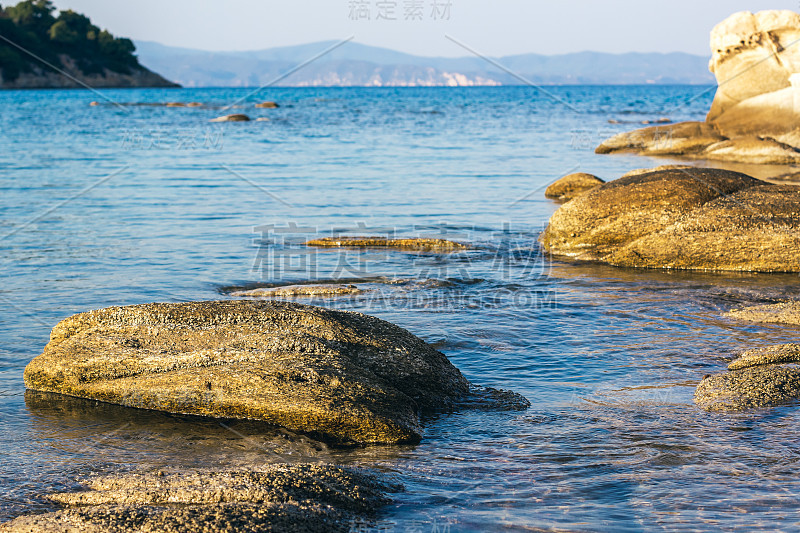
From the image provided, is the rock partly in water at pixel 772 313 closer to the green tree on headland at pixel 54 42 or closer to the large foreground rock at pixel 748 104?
the large foreground rock at pixel 748 104

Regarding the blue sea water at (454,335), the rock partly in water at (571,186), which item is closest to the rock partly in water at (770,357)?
the blue sea water at (454,335)

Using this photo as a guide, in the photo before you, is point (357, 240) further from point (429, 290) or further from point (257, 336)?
point (257, 336)

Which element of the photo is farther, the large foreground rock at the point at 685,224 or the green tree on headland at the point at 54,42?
the green tree on headland at the point at 54,42

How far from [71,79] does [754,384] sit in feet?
467

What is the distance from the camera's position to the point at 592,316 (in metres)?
10.2

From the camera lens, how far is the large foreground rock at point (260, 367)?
20.9 feet

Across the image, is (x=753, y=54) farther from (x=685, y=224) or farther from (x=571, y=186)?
(x=685, y=224)

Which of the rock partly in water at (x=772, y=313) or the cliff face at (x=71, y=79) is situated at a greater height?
the cliff face at (x=71, y=79)

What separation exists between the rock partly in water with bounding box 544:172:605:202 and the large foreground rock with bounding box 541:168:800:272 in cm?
620

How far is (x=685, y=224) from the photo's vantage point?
12.9 metres

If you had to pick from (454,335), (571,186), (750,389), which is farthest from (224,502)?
(571,186)

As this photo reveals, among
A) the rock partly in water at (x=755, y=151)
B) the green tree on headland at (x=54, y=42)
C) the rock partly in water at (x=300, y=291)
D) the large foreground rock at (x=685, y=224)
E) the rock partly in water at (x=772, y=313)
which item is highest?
the green tree on headland at (x=54, y=42)

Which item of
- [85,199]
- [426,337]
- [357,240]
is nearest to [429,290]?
[426,337]

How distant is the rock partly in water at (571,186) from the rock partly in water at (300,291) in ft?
35.3
